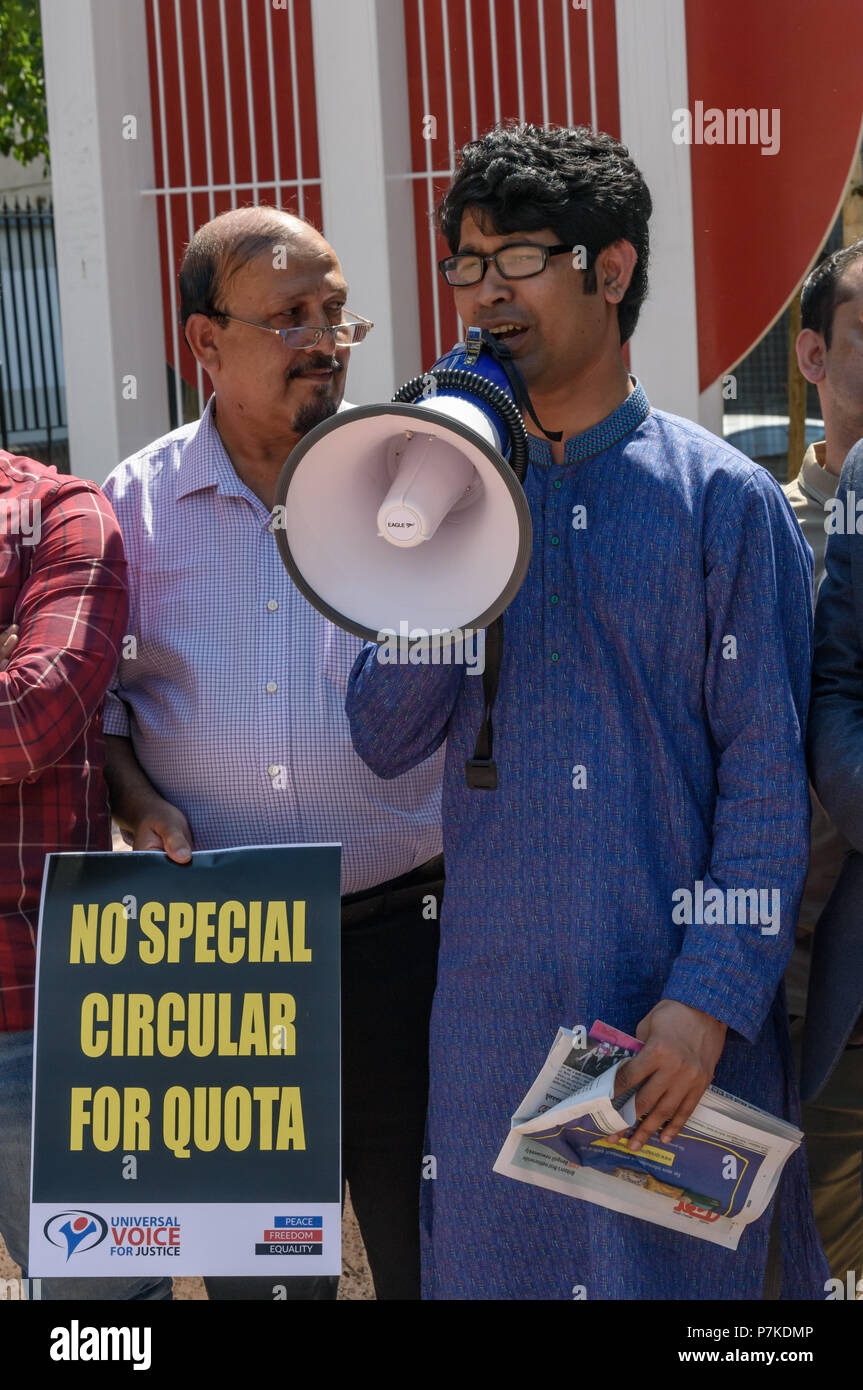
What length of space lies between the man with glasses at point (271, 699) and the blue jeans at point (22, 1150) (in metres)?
0.19

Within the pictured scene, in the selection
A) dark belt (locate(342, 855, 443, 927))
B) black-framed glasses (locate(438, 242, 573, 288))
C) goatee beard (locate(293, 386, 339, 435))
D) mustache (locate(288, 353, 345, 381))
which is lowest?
dark belt (locate(342, 855, 443, 927))

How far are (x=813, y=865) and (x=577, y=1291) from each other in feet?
2.86

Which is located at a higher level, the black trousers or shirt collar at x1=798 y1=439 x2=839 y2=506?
shirt collar at x1=798 y1=439 x2=839 y2=506

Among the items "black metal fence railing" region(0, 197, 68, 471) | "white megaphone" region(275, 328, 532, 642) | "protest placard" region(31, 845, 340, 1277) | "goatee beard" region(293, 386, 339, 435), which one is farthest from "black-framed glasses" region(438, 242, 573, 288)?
"black metal fence railing" region(0, 197, 68, 471)

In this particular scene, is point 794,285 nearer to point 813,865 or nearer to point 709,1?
point 709,1

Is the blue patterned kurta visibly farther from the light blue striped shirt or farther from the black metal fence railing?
the black metal fence railing

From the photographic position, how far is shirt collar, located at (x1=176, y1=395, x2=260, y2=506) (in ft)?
9.05

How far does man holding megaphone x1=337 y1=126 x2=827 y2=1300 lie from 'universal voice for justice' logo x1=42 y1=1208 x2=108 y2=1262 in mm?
545

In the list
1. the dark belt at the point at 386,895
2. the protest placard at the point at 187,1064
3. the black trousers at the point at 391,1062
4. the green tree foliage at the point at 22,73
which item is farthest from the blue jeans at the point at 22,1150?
the green tree foliage at the point at 22,73

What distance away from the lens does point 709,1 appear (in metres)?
5.96

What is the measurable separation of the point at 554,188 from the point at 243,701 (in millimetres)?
1005

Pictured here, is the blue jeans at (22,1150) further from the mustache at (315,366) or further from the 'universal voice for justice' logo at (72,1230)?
the mustache at (315,366)

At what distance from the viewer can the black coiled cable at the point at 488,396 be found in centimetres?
194

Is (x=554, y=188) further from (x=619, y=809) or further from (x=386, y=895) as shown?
(x=386, y=895)
